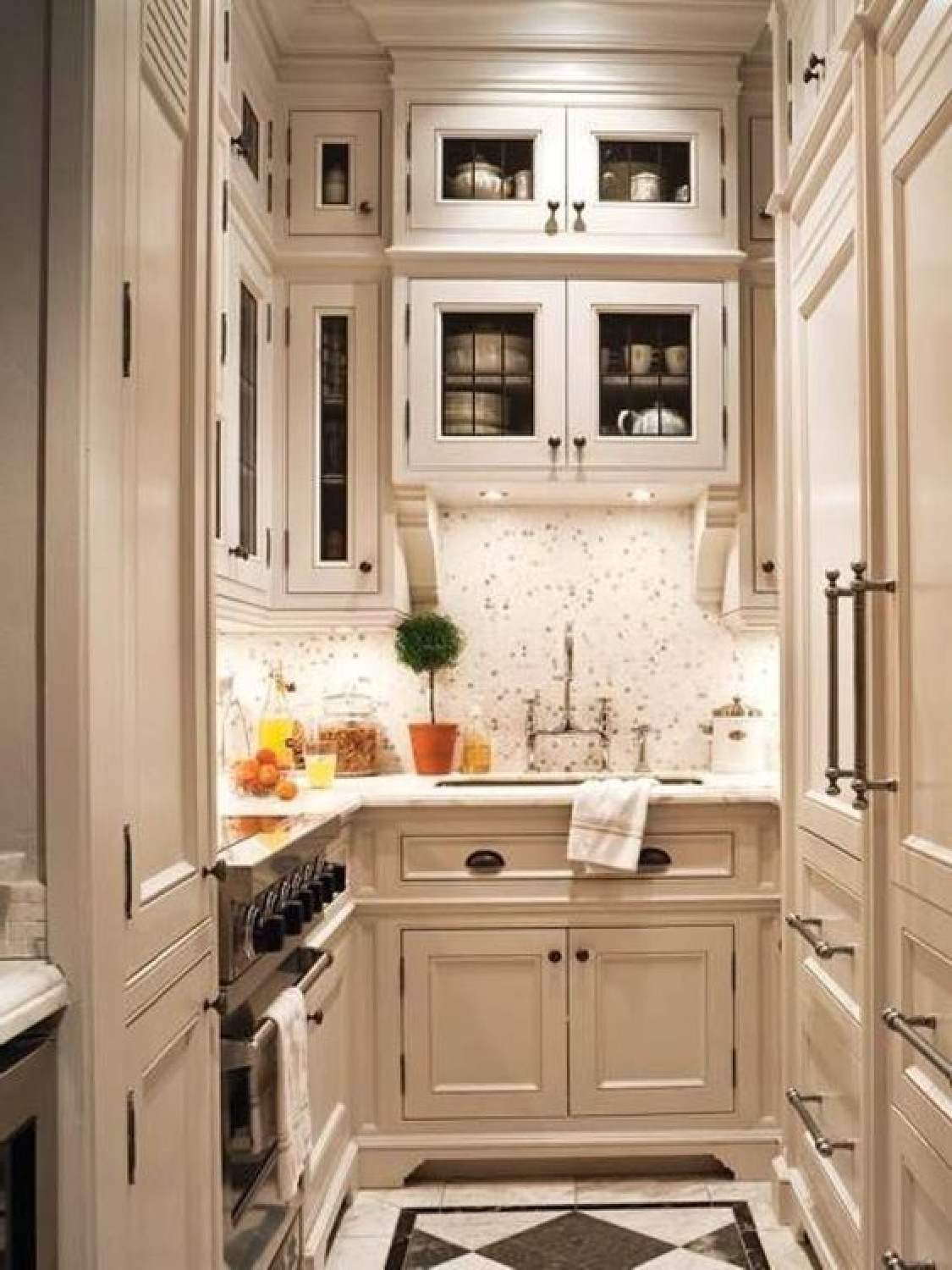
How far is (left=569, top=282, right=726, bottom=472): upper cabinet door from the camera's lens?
3422 millimetres

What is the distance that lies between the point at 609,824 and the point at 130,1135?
6.11 feet

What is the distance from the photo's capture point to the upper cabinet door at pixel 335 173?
3.47m

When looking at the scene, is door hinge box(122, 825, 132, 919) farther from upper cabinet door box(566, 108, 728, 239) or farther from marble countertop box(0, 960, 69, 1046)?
upper cabinet door box(566, 108, 728, 239)

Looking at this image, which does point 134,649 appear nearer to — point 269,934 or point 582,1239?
point 269,934

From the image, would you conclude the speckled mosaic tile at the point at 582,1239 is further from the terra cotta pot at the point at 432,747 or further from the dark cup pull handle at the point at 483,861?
the terra cotta pot at the point at 432,747

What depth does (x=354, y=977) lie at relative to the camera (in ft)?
10.2

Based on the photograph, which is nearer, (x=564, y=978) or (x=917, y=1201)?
(x=917, y=1201)

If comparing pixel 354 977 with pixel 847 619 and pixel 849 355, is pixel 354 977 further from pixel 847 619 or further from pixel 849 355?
pixel 849 355

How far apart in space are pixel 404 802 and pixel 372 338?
4.43 ft

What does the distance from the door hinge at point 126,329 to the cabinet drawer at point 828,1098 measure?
66.9 inches

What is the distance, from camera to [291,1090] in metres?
2.09

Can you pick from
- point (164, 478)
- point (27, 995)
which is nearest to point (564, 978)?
point (164, 478)

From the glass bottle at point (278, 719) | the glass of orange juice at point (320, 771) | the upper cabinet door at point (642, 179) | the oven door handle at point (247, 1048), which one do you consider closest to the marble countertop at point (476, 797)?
the glass of orange juice at point (320, 771)

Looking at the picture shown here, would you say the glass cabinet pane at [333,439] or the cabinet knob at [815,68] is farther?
the glass cabinet pane at [333,439]
